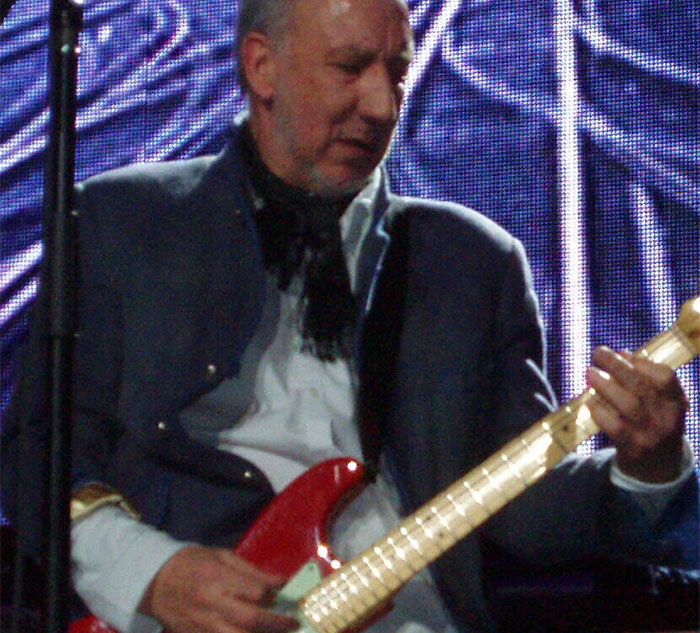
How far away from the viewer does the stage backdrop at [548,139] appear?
162cm

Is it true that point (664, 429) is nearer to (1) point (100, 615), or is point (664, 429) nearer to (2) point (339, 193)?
(2) point (339, 193)

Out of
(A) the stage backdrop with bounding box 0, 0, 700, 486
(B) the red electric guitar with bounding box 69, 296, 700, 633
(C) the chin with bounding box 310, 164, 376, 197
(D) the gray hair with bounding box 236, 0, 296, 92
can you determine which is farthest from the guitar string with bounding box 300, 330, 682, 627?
(D) the gray hair with bounding box 236, 0, 296, 92

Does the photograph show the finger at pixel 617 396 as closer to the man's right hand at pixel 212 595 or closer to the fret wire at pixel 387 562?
the fret wire at pixel 387 562

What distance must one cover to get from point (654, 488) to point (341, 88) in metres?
0.65

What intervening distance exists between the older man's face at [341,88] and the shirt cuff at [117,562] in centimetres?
52

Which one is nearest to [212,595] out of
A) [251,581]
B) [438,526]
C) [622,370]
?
[251,581]

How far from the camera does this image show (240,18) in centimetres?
174

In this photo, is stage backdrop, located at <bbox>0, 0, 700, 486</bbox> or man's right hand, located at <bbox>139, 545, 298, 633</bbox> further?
stage backdrop, located at <bbox>0, 0, 700, 486</bbox>

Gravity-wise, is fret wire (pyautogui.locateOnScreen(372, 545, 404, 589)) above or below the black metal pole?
below

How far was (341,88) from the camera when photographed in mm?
1593

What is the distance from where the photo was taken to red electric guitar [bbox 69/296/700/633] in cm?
129

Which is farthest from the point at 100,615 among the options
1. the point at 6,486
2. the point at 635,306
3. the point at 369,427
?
the point at 635,306

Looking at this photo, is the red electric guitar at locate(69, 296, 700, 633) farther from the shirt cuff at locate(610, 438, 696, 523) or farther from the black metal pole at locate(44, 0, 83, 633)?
A: the black metal pole at locate(44, 0, 83, 633)

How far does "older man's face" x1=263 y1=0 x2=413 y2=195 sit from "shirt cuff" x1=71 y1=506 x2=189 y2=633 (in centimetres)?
52
